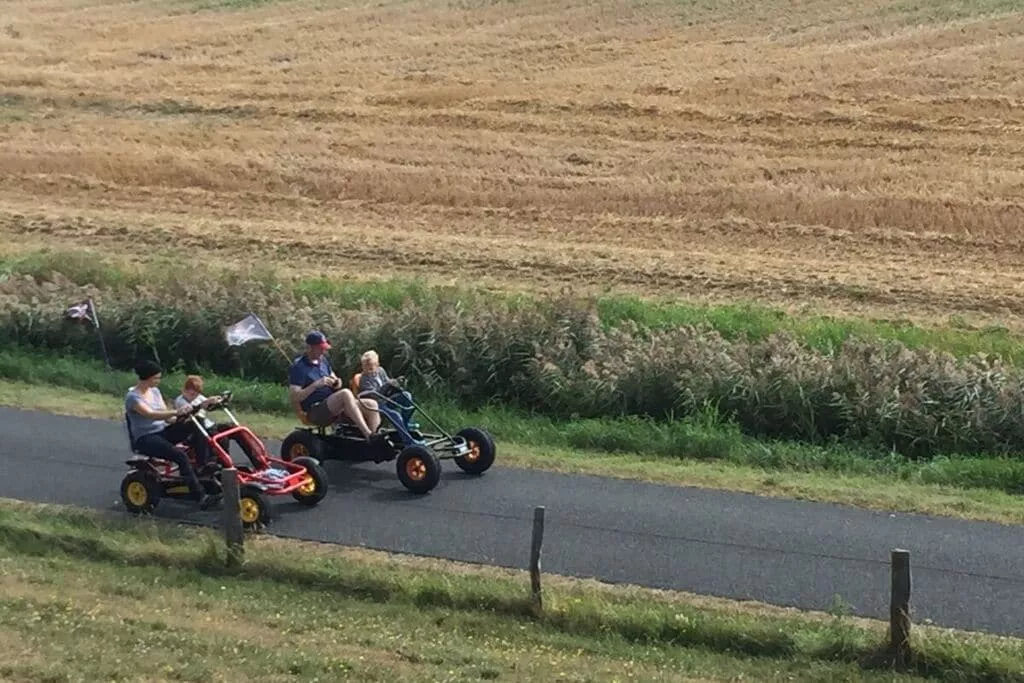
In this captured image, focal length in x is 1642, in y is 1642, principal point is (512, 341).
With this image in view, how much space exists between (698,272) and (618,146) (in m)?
8.25

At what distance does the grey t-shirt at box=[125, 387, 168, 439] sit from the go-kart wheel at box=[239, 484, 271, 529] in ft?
3.56

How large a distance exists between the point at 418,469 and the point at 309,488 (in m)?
0.94

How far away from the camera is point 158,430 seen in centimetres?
1358

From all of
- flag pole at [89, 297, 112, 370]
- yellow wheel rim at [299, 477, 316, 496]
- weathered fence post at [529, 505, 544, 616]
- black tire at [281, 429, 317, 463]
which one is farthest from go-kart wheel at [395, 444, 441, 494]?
flag pole at [89, 297, 112, 370]

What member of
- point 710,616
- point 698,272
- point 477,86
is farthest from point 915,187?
point 710,616

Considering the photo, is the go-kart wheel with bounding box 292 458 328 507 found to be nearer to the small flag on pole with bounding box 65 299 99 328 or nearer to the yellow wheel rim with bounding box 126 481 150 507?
the yellow wheel rim with bounding box 126 481 150 507

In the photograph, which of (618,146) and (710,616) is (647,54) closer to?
(618,146)

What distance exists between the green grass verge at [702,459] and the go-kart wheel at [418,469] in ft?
4.45

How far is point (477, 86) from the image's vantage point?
3509cm

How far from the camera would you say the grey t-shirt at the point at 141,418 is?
13.4m

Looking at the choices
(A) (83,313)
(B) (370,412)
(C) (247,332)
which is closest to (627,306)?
(C) (247,332)

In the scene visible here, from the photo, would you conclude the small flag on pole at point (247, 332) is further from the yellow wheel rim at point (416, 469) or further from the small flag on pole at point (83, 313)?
the small flag on pole at point (83, 313)

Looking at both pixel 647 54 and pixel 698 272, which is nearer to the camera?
pixel 698 272

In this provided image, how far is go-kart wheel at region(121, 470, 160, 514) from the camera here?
1331 cm
